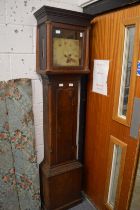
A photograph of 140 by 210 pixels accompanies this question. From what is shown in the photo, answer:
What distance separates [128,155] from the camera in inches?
55.5

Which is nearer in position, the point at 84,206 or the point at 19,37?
the point at 19,37

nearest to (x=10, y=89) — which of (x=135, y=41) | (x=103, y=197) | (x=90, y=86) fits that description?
(x=90, y=86)

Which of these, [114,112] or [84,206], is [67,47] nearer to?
[114,112]

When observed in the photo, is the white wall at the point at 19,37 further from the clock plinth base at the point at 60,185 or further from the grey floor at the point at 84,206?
the grey floor at the point at 84,206

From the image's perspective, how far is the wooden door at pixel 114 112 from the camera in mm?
1327

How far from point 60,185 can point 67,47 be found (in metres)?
1.22

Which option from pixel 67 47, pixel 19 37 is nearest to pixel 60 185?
pixel 67 47

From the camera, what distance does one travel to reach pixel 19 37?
4.99ft

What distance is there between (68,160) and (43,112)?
510 millimetres

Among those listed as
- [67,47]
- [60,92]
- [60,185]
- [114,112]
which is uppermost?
[67,47]

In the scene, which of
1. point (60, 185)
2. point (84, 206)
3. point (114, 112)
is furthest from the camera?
point (84, 206)

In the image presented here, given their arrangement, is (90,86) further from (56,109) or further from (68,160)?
(68,160)

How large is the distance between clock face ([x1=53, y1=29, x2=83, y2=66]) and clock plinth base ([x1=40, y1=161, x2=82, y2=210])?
36.6 inches

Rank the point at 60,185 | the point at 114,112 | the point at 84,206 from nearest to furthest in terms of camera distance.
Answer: the point at 114,112 < the point at 60,185 < the point at 84,206
